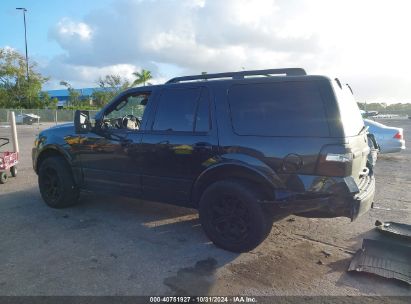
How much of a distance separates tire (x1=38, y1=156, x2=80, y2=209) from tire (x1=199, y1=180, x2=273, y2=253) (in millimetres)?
2569

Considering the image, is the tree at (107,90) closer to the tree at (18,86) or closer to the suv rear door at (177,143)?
the tree at (18,86)

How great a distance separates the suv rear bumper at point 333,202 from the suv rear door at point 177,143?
1035 mm

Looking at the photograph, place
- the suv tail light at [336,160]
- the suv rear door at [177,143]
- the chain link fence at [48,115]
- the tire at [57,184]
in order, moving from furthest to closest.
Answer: the chain link fence at [48,115]
the tire at [57,184]
the suv rear door at [177,143]
the suv tail light at [336,160]

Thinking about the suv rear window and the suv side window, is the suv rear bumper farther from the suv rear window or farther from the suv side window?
the suv side window

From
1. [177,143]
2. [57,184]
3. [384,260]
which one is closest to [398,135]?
[384,260]

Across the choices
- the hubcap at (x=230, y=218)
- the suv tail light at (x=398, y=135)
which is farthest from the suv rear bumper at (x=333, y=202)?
the suv tail light at (x=398, y=135)

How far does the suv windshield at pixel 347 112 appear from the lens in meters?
3.70

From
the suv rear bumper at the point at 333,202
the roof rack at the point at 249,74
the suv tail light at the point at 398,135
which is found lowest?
the suv rear bumper at the point at 333,202

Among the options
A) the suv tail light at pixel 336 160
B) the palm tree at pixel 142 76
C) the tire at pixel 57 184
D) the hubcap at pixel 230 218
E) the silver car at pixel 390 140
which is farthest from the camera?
the palm tree at pixel 142 76

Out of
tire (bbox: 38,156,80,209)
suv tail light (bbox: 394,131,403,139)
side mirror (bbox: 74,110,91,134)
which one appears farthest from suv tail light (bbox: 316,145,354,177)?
suv tail light (bbox: 394,131,403,139)

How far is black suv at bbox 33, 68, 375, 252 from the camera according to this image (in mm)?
3668

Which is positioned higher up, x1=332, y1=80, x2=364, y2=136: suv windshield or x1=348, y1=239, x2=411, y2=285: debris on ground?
x1=332, y1=80, x2=364, y2=136: suv windshield

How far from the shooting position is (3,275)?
358 cm

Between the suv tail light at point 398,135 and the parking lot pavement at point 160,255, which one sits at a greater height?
the suv tail light at point 398,135
